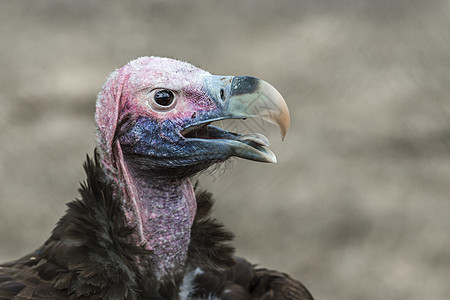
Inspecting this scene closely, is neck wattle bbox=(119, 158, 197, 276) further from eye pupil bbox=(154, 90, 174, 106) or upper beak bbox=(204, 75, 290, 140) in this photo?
upper beak bbox=(204, 75, 290, 140)

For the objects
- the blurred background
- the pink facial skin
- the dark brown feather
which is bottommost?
the dark brown feather

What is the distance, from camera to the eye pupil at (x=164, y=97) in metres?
2.17

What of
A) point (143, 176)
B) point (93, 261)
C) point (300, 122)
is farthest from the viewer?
point (300, 122)

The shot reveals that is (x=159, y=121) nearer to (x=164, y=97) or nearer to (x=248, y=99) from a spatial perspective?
(x=164, y=97)

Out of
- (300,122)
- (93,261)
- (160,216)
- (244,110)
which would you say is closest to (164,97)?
(244,110)

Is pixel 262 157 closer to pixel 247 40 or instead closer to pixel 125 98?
pixel 125 98

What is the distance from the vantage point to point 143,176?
231 centimetres

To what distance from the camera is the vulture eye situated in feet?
7.12

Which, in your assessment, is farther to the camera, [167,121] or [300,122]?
[300,122]

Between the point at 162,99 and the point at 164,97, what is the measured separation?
0.03ft

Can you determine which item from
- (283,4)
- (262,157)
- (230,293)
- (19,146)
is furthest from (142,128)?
(283,4)

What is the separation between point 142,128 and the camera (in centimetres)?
220

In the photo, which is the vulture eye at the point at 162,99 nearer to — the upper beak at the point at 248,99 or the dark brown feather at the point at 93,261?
the upper beak at the point at 248,99

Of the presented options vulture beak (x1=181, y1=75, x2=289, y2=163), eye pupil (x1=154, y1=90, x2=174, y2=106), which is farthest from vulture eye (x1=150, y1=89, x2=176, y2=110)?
vulture beak (x1=181, y1=75, x2=289, y2=163)
